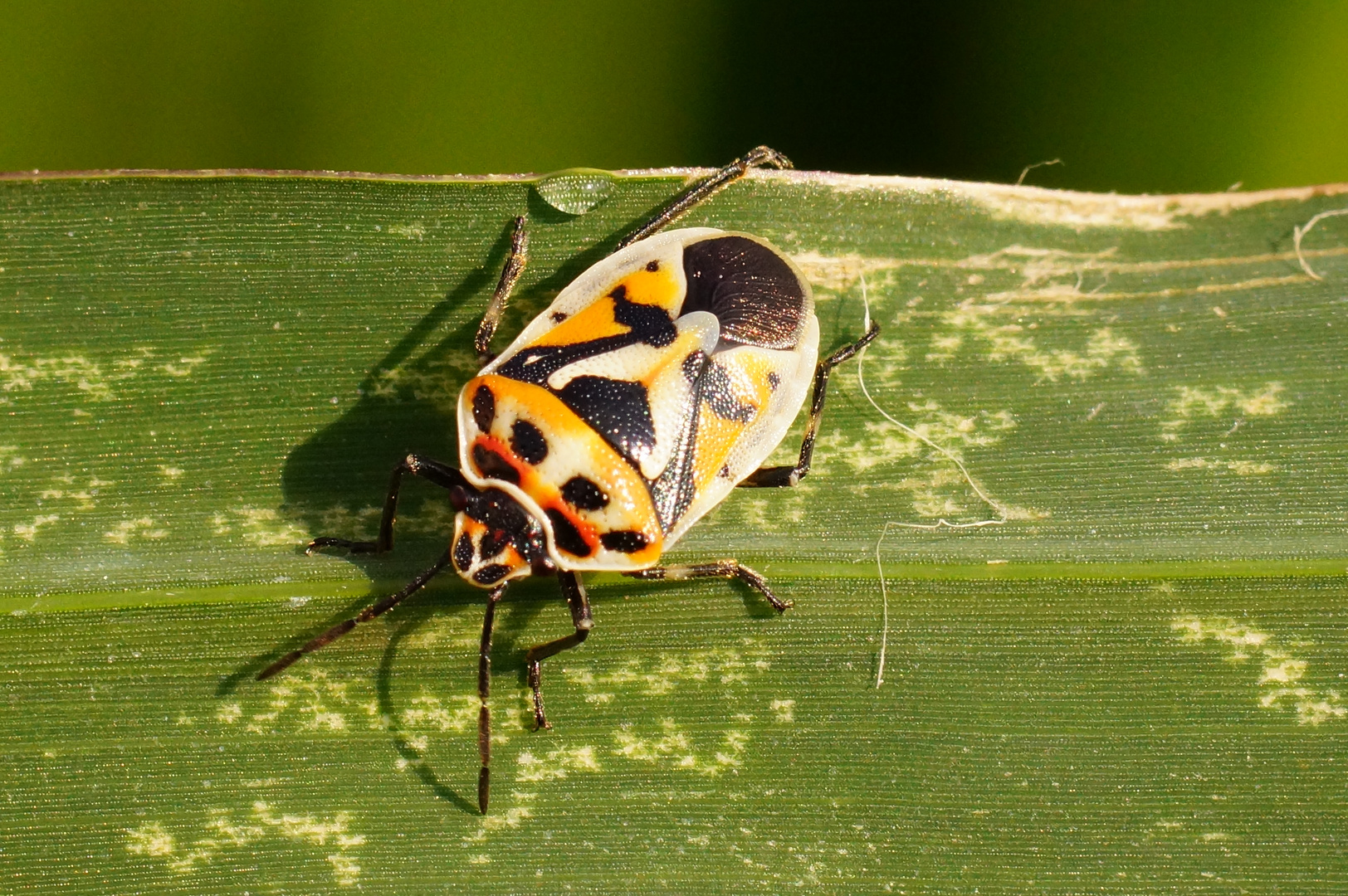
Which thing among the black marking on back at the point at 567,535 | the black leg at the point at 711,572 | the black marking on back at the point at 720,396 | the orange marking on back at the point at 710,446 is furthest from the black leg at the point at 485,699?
the black marking on back at the point at 720,396

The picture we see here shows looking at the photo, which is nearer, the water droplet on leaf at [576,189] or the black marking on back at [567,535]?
the black marking on back at [567,535]

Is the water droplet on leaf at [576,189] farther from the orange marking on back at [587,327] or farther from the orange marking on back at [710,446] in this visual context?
the orange marking on back at [710,446]

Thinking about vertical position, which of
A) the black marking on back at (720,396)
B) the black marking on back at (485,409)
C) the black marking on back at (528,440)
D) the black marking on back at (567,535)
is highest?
the black marking on back at (720,396)

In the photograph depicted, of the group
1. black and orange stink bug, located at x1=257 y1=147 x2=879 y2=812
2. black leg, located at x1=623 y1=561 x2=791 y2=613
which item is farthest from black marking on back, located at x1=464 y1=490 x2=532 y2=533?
black leg, located at x1=623 y1=561 x2=791 y2=613

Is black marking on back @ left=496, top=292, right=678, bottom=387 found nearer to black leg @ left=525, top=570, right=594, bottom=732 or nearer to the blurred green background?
black leg @ left=525, top=570, right=594, bottom=732

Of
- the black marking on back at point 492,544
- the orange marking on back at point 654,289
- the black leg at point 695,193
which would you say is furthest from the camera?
the black leg at point 695,193

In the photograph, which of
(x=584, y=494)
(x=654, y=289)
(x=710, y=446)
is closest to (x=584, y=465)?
(x=584, y=494)

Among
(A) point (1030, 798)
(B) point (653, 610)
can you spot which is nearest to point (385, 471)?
(B) point (653, 610)
